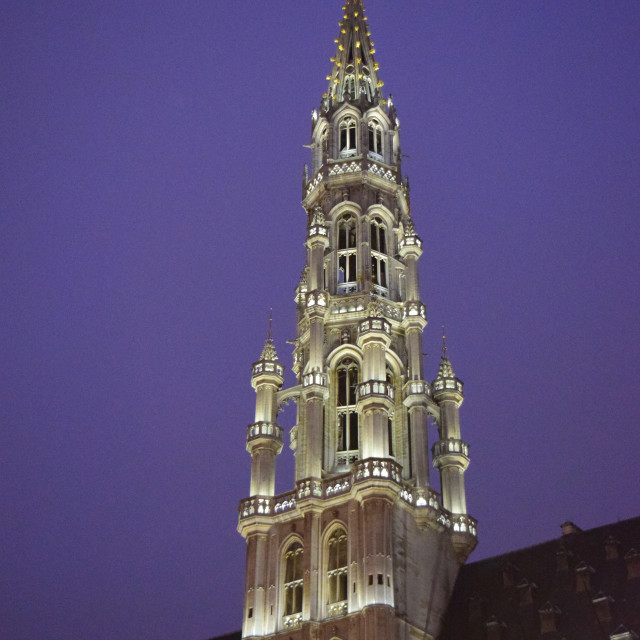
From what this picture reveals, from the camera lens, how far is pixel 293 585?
255 feet

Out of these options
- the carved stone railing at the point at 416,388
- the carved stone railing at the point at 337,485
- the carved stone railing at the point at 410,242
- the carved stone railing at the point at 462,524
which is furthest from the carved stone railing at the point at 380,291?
the carved stone railing at the point at 462,524

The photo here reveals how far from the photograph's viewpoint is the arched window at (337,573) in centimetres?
7500

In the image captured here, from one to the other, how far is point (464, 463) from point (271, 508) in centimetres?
1553

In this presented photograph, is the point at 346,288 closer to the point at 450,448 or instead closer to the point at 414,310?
the point at 414,310

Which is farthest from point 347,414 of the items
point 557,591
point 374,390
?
point 557,591

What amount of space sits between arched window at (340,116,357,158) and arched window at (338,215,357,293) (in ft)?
25.6

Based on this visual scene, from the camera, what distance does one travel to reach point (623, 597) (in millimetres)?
70875

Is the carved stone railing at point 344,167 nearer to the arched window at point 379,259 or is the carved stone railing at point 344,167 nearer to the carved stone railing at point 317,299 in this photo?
the arched window at point 379,259

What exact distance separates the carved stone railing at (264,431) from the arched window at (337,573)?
33.5 feet

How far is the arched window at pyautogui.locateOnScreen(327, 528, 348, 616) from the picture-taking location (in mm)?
75000

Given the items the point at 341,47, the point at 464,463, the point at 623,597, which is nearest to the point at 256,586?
the point at 464,463

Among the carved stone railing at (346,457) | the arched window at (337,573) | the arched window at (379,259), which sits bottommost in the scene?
the arched window at (337,573)

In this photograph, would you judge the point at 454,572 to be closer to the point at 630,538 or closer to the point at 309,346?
the point at 630,538

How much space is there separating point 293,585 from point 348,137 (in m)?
43.3
